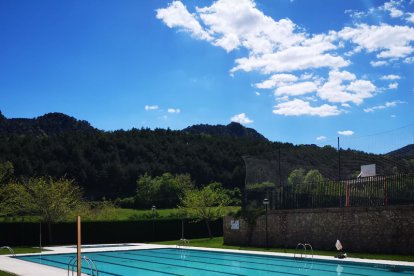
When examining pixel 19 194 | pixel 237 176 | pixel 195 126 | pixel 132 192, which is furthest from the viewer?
pixel 195 126

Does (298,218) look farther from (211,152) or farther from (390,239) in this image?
(211,152)

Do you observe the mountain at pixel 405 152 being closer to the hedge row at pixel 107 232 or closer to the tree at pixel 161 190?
the hedge row at pixel 107 232

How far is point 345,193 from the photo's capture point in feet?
72.7

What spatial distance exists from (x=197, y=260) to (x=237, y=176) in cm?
4916

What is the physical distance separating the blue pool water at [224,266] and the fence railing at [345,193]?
3951 mm

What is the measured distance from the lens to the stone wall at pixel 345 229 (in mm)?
19219

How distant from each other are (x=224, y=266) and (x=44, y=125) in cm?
9025

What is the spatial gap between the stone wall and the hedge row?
1132 cm

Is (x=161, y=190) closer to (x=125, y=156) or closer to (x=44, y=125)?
(x=125, y=156)

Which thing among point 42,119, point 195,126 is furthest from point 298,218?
point 195,126

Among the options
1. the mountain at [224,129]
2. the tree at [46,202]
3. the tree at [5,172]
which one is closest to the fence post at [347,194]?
the tree at [46,202]

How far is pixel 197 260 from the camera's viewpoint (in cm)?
2114

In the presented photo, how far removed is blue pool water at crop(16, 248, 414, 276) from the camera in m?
16.1

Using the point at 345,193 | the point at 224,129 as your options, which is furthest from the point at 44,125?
the point at 345,193
